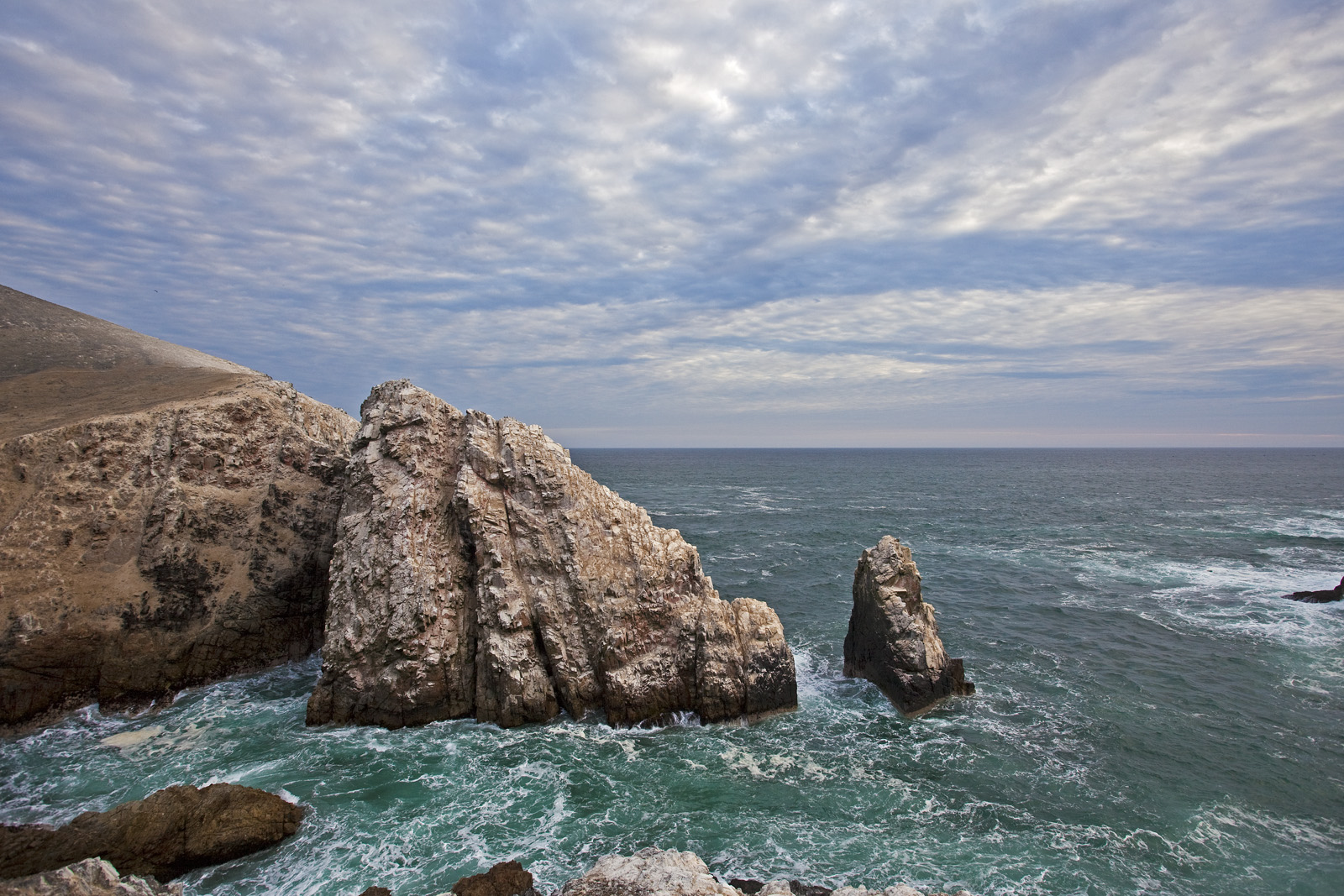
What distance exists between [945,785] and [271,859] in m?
15.7

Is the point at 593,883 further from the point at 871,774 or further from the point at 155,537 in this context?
the point at 155,537

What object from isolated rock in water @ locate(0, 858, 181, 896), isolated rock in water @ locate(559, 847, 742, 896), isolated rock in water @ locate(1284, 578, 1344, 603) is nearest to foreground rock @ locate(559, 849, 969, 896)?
isolated rock in water @ locate(559, 847, 742, 896)

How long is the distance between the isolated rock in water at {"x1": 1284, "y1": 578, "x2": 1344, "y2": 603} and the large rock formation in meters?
44.9

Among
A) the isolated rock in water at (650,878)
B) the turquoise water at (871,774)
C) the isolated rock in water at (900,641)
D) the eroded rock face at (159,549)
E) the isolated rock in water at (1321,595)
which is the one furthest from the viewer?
the isolated rock in water at (1321,595)

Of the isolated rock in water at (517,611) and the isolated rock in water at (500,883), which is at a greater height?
the isolated rock in water at (517,611)

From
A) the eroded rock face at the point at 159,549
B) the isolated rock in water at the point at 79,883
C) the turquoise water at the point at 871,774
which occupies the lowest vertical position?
the turquoise water at the point at 871,774

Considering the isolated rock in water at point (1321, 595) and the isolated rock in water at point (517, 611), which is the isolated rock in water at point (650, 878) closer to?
the isolated rock in water at point (517, 611)

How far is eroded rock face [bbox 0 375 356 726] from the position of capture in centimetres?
1958

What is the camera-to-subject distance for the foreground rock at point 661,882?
408 inches

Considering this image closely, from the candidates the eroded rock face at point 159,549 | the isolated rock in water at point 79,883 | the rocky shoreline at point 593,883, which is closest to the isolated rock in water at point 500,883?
the rocky shoreline at point 593,883

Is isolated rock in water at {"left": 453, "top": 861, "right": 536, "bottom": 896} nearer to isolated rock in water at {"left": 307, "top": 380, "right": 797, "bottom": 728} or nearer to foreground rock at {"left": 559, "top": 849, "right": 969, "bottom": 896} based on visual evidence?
foreground rock at {"left": 559, "top": 849, "right": 969, "bottom": 896}

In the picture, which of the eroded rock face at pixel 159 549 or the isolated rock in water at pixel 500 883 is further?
the eroded rock face at pixel 159 549

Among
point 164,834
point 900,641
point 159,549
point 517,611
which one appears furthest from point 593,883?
point 159,549

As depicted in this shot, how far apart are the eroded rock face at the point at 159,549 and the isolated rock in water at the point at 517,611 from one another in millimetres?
4534
